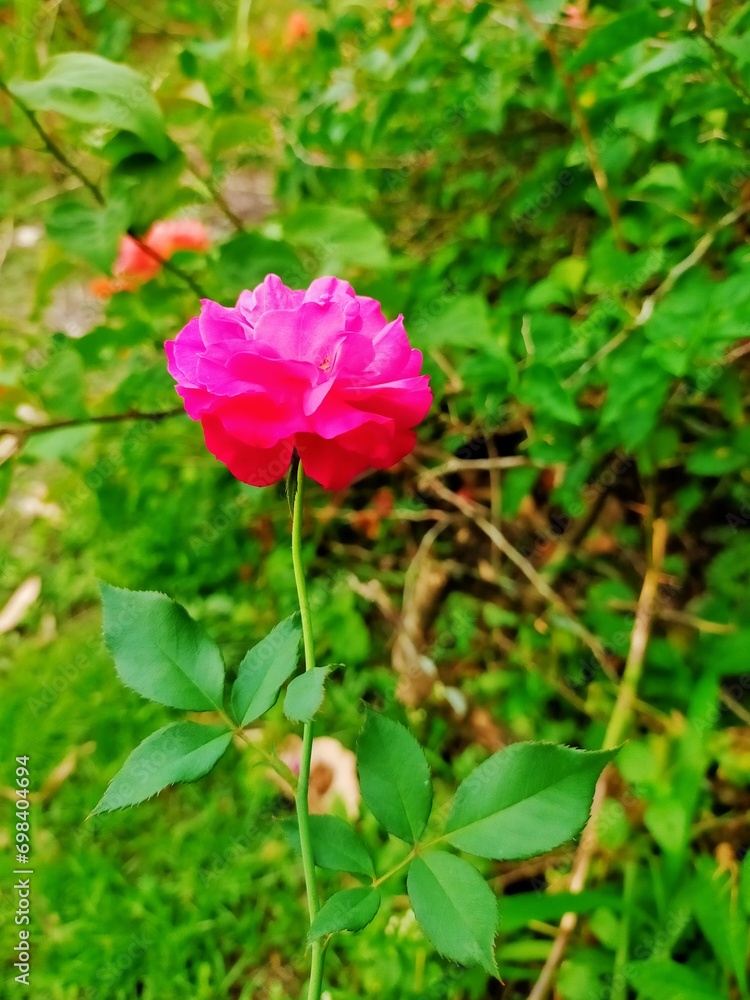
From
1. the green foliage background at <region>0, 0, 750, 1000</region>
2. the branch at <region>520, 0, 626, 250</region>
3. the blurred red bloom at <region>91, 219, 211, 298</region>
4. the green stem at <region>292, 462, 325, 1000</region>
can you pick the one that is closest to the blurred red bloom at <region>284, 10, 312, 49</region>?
the green foliage background at <region>0, 0, 750, 1000</region>

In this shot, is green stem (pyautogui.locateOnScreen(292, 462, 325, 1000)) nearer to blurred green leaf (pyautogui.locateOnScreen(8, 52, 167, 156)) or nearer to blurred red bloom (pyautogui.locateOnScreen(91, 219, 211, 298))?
blurred green leaf (pyautogui.locateOnScreen(8, 52, 167, 156))

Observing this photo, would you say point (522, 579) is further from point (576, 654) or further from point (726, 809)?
point (726, 809)

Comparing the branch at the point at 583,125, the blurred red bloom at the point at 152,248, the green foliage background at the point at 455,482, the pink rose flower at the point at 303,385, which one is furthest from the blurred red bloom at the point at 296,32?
the pink rose flower at the point at 303,385

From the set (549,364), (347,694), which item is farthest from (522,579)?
(549,364)

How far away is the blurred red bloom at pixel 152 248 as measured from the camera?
3.79ft

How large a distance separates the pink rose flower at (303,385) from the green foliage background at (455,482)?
258 millimetres

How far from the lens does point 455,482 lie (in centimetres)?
146

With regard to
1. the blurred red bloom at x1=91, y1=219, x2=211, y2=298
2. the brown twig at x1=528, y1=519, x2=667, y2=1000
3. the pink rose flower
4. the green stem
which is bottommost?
the brown twig at x1=528, y1=519, x2=667, y2=1000

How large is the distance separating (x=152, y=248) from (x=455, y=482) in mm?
704

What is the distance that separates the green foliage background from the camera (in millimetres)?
835

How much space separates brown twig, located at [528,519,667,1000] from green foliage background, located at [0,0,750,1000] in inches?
0.8

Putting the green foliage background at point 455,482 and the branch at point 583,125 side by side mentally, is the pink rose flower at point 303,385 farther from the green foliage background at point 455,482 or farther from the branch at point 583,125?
the branch at point 583,125

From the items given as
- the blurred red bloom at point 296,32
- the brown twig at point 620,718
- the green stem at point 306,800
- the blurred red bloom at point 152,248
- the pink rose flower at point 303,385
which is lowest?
the brown twig at point 620,718

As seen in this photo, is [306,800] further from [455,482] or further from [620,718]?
[455,482]
